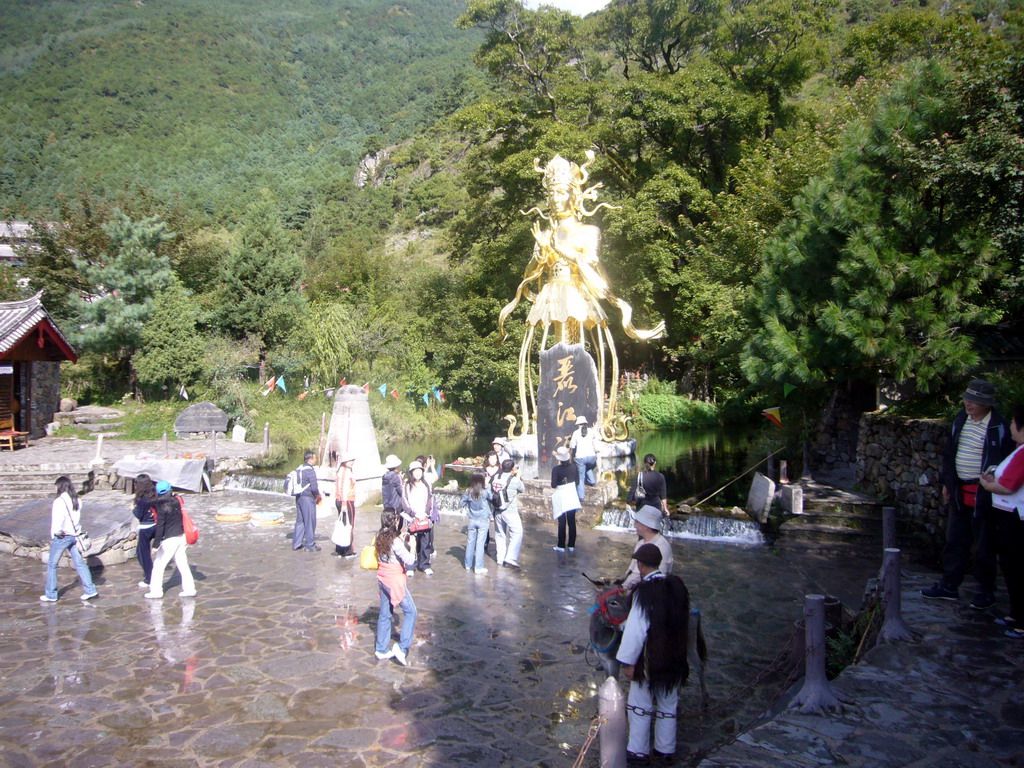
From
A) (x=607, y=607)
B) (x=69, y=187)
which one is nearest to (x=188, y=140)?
(x=69, y=187)

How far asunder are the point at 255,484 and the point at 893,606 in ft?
49.2

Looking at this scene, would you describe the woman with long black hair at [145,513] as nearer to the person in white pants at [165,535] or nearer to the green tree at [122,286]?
the person in white pants at [165,535]

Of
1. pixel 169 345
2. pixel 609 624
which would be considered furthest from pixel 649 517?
pixel 169 345

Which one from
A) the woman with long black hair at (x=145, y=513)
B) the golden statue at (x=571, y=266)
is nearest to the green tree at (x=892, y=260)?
the golden statue at (x=571, y=266)

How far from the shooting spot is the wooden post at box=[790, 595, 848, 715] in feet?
17.1

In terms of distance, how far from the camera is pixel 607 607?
4.86 metres

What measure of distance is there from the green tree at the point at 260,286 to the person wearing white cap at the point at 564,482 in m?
25.5

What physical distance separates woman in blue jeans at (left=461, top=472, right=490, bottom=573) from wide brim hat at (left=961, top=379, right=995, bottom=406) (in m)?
5.63

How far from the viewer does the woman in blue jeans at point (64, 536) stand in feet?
27.9

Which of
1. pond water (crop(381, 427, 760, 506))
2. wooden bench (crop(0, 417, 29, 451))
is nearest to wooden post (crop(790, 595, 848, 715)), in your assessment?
pond water (crop(381, 427, 760, 506))

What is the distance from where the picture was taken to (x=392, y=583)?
6695mm

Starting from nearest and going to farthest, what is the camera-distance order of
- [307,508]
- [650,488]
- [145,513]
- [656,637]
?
[656,637]
[145,513]
[650,488]
[307,508]

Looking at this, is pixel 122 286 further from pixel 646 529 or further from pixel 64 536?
pixel 646 529

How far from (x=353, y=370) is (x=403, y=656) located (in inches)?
1065
